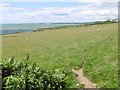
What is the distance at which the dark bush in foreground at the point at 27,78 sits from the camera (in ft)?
51.7

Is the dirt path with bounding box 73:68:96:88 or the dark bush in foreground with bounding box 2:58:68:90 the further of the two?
the dirt path with bounding box 73:68:96:88

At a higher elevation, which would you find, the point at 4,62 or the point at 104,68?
the point at 4,62

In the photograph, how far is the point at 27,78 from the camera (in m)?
15.9

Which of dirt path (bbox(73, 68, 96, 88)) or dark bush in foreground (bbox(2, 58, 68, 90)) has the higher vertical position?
dark bush in foreground (bbox(2, 58, 68, 90))

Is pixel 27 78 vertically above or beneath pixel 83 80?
above

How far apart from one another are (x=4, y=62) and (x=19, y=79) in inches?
97.3

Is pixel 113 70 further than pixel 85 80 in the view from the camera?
Yes

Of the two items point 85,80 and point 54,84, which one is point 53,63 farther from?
point 54,84

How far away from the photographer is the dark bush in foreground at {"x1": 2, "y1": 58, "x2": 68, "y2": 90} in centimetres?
1576

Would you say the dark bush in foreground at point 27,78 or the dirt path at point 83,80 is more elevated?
the dark bush in foreground at point 27,78

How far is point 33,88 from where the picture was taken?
16.0 metres

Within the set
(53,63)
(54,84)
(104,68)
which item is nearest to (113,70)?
(104,68)

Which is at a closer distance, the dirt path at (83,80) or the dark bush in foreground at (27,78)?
the dark bush in foreground at (27,78)

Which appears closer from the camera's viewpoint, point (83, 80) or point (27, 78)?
point (27, 78)
